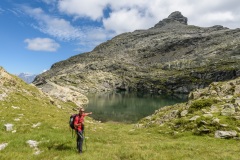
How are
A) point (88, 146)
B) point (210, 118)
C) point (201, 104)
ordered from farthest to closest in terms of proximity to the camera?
point (201, 104), point (210, 118), point (88, 146)

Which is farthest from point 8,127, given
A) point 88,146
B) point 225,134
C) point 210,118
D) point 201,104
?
point 201,104

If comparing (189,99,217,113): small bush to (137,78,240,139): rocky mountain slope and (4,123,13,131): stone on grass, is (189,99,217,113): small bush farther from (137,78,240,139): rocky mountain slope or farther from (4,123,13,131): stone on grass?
(4,123,13,131): stone on grass

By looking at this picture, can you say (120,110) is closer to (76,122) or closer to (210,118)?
(210,118)

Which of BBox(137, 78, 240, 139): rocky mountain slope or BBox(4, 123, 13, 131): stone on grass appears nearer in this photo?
BBox(4, 123, 13, 131): stone on grass

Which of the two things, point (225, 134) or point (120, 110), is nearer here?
point (225, 134)

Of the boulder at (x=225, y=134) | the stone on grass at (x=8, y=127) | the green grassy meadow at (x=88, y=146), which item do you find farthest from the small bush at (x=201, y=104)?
the stone on grass at (x=8, y=127)

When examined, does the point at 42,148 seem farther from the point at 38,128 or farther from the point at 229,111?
the point at 229,111

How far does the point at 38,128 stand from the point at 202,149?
16.5m

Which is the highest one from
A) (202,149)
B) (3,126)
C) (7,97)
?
(7,97)

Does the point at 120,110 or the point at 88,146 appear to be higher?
the point at 88,146

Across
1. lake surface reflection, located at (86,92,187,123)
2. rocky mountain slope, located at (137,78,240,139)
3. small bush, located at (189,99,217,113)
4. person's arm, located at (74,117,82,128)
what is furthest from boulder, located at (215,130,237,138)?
lake surface reflection, located at (86,92,187,123)

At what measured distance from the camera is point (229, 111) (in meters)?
35.5

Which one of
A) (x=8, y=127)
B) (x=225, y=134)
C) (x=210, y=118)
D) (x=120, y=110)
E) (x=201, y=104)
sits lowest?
(x=120, y=110)

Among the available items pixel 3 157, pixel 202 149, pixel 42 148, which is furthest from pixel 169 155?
pixel 3 157
